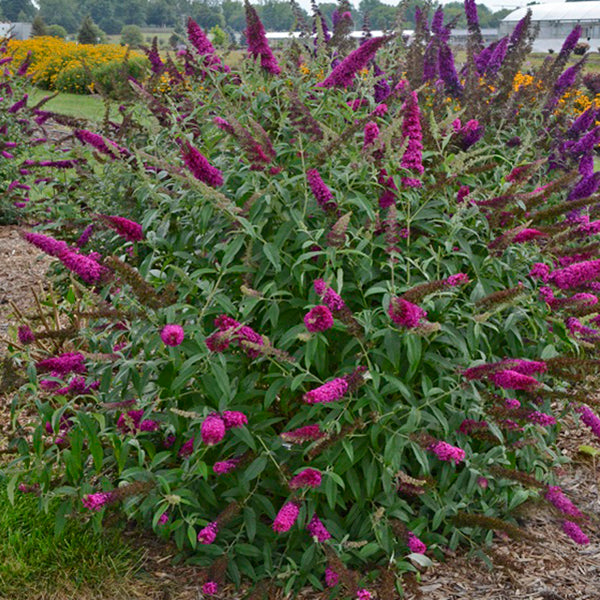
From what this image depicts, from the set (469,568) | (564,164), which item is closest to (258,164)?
(469,568)

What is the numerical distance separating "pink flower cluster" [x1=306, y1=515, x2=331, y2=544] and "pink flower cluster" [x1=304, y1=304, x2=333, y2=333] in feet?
2.74

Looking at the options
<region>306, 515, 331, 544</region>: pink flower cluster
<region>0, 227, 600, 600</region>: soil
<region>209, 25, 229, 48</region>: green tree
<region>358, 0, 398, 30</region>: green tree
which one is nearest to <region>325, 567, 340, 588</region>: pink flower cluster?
<region>306, 515, 331, 544</region>: pink flower cluster

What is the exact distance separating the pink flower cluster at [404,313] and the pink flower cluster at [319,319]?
23 centimetres

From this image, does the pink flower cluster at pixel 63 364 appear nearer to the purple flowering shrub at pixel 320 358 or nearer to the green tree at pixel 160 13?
the purple flowering shrub at pixel 320 358

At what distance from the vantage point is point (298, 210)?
3.26 meters

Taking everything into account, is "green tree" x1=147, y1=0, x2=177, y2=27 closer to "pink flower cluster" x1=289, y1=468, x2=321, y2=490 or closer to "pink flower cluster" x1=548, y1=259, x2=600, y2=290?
"pink flower cluster" x1=548, y1=259, x2=600, y2=290

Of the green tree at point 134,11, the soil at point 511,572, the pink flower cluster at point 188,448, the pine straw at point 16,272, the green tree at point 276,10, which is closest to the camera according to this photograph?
the pink flower cluster at point 188,448

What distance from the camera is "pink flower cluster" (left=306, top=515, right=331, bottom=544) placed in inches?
119

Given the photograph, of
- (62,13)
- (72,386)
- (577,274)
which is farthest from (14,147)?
(62,13)

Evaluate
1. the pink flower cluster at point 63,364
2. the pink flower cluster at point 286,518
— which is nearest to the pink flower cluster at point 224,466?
the pink flower cluster at point 286,518

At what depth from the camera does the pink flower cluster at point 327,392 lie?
2.57 metres

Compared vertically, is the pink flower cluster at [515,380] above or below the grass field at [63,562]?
above

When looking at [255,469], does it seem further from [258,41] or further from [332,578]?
[258,41]

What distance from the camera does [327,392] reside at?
262 cm
